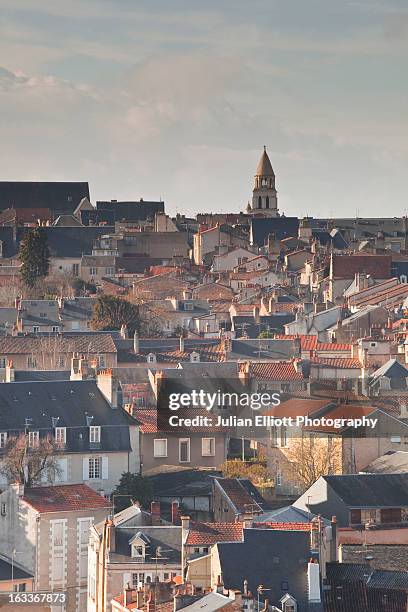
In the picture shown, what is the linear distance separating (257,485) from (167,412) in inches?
277

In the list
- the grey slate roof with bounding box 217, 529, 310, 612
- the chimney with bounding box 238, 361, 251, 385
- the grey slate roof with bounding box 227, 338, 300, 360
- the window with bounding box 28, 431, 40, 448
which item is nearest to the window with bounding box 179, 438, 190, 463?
the window with bounding box 28, 431, 40, 448

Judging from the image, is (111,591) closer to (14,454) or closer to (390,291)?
(14,454)

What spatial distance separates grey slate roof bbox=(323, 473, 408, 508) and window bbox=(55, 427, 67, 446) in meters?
8.09

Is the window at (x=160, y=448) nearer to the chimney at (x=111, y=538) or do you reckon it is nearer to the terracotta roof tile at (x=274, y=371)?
the terracotta roof tile at (x=274, y=371)

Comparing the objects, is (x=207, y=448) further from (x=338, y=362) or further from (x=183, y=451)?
(x=338, y=362)

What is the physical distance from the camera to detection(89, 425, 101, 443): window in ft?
211

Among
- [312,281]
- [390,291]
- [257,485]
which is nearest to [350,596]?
[257,485]

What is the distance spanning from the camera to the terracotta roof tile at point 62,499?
5703 cm

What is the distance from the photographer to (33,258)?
118375 mm

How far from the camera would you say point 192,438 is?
6875cm

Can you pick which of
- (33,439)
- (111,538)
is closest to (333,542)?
(111,538)

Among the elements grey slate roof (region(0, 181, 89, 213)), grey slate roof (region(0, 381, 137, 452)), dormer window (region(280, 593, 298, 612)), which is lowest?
dormer window (region(280, 593, 298, 612))

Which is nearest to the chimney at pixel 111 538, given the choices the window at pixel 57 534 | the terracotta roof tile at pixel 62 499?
the window at pixel 57 534

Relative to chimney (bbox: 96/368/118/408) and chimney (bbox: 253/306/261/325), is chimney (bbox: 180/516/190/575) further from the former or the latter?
chimney (bbox: 253/306/261/325)
